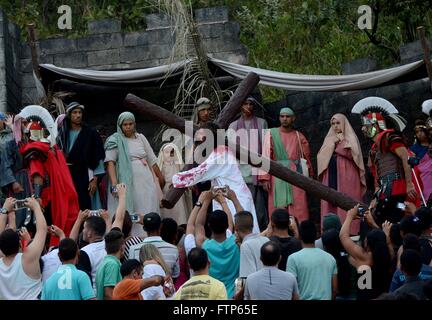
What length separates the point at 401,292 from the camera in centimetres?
1216

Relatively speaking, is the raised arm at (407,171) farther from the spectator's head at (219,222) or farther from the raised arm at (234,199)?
the spectator's head at (219,222)

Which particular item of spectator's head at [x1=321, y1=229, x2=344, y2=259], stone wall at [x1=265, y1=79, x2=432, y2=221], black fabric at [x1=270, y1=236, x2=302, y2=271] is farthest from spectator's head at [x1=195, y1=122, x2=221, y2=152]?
spectator's head at [x1=321, y1=229, x2=344, y2=259]

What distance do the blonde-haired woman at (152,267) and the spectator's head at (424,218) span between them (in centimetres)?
226

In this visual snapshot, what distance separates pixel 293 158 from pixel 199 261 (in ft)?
18.5

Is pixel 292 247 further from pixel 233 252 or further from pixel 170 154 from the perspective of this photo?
pixel 170 154

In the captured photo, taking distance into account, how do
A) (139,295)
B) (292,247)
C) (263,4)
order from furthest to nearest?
(263,4)
(292,247)
(139,295)

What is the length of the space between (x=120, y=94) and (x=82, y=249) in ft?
19.5

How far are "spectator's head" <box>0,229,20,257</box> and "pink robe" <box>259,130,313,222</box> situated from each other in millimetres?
4788

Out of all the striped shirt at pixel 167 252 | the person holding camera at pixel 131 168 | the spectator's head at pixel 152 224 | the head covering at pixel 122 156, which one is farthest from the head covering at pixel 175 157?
the striped shirt at pixel 167 252

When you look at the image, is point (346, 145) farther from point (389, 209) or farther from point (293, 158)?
point (389, 209)

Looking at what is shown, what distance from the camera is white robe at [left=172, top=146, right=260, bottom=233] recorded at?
16875 mm

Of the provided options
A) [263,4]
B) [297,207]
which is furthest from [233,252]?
[263,4]

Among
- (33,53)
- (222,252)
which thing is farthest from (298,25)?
(222,252)

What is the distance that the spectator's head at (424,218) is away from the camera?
14492mm
